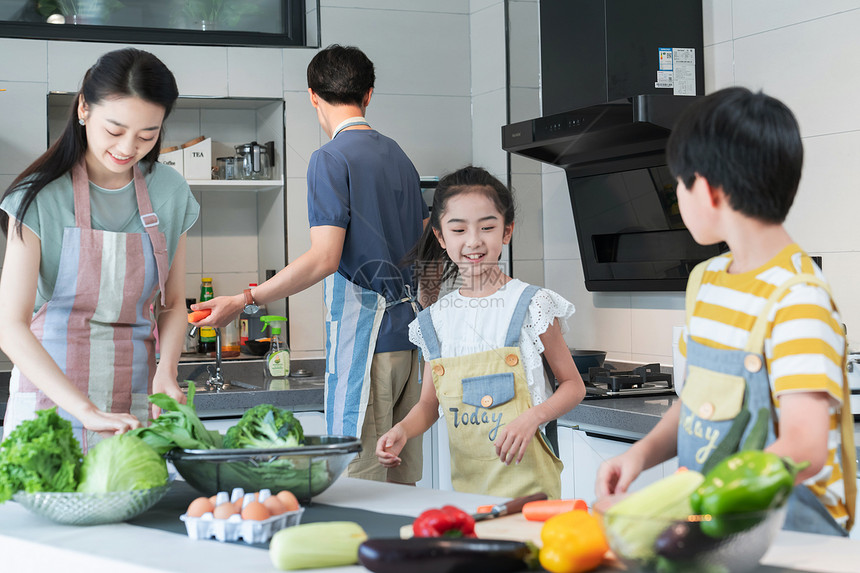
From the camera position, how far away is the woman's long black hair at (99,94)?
1396 mm

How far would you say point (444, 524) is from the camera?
2.87 ft

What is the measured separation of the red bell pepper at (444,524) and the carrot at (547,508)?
129 millimetres

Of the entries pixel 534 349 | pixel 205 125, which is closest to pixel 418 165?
pixel 205 125

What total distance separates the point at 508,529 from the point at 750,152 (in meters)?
0.48

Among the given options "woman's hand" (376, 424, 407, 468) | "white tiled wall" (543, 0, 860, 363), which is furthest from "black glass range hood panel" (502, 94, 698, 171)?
"woman's hand" (376, 424, 407, 468)

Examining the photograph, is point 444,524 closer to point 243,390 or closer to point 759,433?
point 759,433

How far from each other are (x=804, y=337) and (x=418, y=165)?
93.2 inches

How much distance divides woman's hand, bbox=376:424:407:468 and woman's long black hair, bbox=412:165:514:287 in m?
0.47

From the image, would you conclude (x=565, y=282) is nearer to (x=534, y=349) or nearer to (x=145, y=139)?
(x=534, y=349)

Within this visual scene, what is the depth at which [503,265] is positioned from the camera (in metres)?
3.05

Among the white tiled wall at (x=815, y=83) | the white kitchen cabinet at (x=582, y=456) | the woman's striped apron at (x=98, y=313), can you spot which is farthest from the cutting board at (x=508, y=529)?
the white tiled wall at (x=815, y=83)

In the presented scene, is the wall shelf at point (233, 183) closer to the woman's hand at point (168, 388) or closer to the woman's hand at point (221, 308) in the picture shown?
the woman's hand at point (221, 308)

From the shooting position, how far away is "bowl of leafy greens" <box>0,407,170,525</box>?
0.99 meters

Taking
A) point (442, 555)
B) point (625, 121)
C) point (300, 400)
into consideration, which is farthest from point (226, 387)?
point (442, 555)
